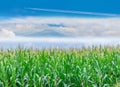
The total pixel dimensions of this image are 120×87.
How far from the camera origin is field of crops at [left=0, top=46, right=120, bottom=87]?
10844mm

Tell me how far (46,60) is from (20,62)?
2.97 ft

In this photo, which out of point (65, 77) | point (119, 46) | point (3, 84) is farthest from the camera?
point (119, 46)

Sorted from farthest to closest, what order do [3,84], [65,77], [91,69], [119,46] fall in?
1. [119,46]
2. [91,69]
3. [65,77]
4. [3,84]

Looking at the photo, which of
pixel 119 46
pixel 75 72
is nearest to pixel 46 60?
pixel 75 72

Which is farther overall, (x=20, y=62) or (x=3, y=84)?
(x=20, y=62)

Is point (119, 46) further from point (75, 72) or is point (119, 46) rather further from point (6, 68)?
point (6, 68)

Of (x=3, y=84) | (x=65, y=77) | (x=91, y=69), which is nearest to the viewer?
(x=3, y=84)

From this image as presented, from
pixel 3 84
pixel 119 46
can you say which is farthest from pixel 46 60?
pixel 119 46

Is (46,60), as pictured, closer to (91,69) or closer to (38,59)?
(38,59)

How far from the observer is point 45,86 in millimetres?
10938

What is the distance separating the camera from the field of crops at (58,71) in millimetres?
10844

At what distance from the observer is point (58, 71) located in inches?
453

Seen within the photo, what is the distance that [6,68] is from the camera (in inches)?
440

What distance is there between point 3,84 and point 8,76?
1.51 feet
